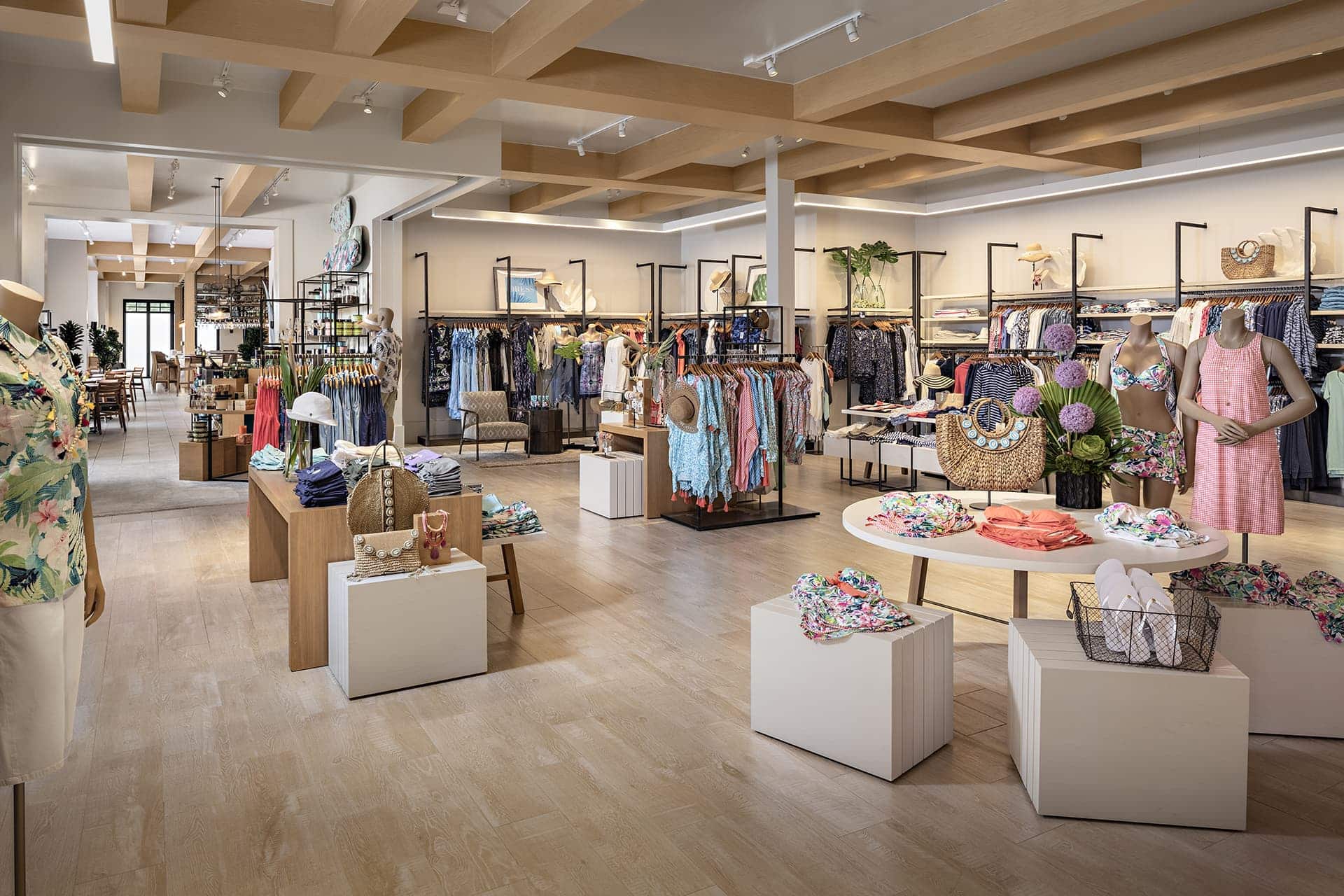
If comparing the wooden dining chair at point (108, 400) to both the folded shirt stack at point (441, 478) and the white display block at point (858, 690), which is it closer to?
the folded shirt stack at point (441, 478)

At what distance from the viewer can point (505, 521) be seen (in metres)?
4.53

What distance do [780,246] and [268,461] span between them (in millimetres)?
5375

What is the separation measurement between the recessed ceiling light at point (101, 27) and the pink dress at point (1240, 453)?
191 inches

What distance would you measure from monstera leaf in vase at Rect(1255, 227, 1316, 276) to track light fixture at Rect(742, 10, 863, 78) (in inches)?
184

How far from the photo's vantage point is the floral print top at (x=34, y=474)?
1.78 metres

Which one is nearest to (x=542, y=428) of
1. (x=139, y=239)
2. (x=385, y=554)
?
(x=385, y=554)

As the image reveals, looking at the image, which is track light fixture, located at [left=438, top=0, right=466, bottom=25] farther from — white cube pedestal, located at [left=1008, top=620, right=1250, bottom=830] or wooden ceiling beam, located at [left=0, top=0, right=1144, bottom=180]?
white cube pedestal, located at [left=1008, top=620, right=1250, bottom=830]

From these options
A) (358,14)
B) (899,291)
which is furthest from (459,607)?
(899,291)

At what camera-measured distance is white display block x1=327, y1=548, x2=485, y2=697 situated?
137 inches

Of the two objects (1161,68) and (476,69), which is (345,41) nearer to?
(476,69)

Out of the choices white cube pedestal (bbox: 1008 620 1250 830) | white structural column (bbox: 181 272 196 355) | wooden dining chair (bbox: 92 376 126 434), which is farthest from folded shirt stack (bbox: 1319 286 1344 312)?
white structural column (bbox: 181 272 196 355)

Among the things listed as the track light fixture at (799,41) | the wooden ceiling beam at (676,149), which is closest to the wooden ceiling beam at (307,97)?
the track light fixture at (799,41)

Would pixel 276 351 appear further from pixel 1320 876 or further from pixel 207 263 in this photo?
pixel 207 263

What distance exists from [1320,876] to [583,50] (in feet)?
18.5
